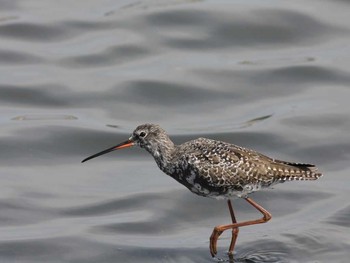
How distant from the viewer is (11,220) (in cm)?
1325

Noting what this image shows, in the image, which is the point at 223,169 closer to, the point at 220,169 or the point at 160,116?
the point at 220,169

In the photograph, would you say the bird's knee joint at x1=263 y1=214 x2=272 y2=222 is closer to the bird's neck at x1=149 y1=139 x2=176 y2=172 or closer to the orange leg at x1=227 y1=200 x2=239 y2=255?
the orange leg at x1=227 y1=200 x2=239 y2=255

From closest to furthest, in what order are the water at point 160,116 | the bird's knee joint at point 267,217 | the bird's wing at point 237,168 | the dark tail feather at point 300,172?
the bird's wing at point 237,168 < the dark tail feather at point 300,172 < the bird's knee joint at point 267,217 < the water at point 160,116

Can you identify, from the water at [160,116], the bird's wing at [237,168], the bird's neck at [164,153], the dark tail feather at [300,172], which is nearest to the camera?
the bird's wing at [237,168]

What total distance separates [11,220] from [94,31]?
7307 mm

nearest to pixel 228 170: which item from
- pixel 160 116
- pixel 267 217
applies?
pixel 267 217

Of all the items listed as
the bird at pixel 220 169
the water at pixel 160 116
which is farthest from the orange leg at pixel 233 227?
the water at pixel 160 116

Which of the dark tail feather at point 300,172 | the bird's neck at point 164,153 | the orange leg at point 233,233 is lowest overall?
the orange leg at point 233,233

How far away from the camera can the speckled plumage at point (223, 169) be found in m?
11.4

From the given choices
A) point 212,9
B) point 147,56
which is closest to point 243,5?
point 212,9

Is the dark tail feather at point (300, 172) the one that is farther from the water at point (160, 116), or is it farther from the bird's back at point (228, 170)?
the water at point (160, 116)

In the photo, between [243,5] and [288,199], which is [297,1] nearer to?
[243,5]

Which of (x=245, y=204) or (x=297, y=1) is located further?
(x=297, y=1)

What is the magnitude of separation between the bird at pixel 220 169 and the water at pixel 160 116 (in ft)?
2.89
